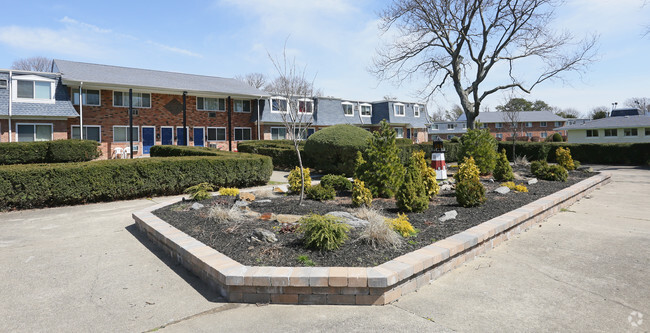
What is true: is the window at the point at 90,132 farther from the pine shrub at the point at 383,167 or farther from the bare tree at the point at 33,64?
the bare tree at the point at 33,64

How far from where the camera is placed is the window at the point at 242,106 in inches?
1024

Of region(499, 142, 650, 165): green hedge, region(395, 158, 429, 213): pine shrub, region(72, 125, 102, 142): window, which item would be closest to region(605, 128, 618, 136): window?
region(499, 142, 650, 165): green hedge

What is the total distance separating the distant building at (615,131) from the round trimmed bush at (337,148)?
31.3 meters

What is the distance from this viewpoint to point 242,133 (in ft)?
85.9

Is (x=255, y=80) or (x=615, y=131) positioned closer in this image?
(x=615, y=131)

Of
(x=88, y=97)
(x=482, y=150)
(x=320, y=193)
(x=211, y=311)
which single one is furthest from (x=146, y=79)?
(x=211, y=311)

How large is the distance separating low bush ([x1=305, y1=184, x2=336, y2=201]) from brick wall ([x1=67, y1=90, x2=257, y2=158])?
61.2ft

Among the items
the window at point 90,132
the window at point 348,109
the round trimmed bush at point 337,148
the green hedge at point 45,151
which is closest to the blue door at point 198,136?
the window at point 90,132

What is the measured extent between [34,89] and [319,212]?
2062cm

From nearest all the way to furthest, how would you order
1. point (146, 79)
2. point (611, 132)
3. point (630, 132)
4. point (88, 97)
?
point (88, 97) < point (146, 79) < point (630, 132) < point (611, 132)

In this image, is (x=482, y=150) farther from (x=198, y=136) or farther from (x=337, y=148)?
(x=198, y=136)

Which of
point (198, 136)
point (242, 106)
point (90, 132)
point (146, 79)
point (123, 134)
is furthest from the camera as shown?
point (242, 106)

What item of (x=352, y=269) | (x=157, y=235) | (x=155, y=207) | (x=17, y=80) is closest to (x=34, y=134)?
(x=17, y=80)

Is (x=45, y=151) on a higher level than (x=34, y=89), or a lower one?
lower
